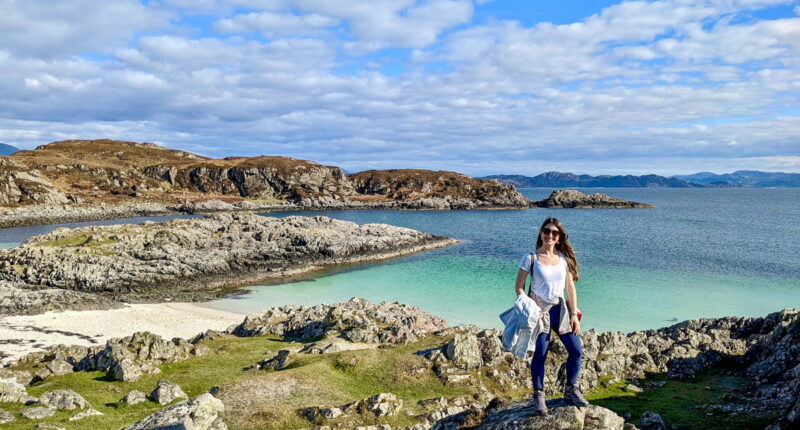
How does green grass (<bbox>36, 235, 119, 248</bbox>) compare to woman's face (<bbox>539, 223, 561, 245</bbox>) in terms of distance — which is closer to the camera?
woman's face (<bbox>539, 223, 561, 245</bbox>)

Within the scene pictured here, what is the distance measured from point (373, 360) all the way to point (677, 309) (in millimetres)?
33985

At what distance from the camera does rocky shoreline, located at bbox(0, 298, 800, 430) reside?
13.0 metres

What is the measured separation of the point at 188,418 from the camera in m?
12.2

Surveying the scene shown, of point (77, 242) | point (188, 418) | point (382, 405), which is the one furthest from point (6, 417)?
point (77, 242)

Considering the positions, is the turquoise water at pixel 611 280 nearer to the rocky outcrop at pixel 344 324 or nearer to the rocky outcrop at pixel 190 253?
the rocky outcrop at pixel 190 253

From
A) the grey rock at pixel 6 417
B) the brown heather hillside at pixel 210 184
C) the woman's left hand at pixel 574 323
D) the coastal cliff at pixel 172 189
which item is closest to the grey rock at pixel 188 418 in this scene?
the grey rock at pixel 6 417

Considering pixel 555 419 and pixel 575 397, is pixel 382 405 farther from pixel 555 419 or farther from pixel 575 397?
pixel 555 419

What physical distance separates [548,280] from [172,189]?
604 ft

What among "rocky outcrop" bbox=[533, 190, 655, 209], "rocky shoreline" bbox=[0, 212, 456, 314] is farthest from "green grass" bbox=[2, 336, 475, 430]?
"rocky outcrop" bbox=[533, 190, 655, 209]

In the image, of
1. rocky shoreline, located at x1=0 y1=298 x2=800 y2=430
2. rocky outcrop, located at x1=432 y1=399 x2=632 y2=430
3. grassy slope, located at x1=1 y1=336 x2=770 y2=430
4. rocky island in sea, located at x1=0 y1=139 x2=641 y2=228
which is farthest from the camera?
rocky island in sea, located at x1=0 y1=139 x2=641 y2=228

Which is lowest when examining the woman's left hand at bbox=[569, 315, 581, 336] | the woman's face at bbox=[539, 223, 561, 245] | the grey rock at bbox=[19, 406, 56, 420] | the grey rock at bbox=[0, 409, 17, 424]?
the grey rock at bbox=[19, 406, 56, 420]

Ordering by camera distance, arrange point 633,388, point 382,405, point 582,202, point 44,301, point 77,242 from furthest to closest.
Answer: point 582,202
point 77,242
point 44,301
point 633,388
point 382,405

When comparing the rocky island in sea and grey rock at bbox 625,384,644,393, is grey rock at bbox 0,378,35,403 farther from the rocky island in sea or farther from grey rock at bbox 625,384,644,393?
the rocky island in sea

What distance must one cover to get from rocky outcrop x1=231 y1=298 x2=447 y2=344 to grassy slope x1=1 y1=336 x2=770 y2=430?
2639 mm
